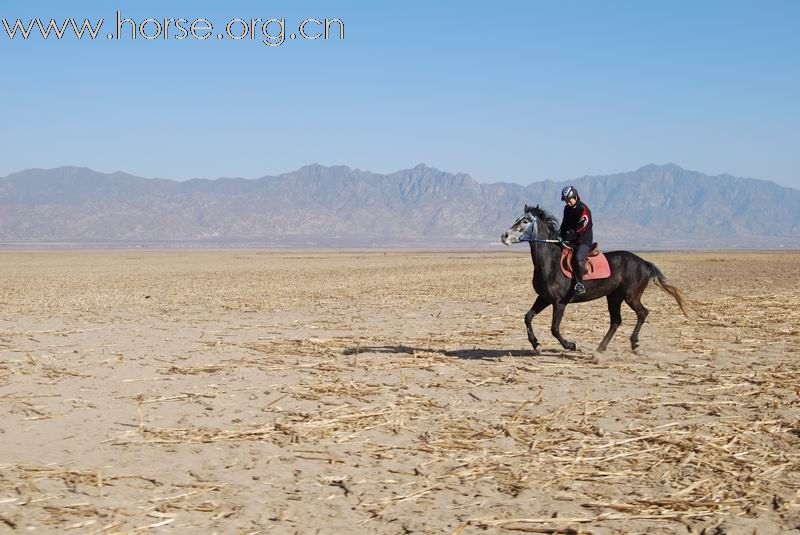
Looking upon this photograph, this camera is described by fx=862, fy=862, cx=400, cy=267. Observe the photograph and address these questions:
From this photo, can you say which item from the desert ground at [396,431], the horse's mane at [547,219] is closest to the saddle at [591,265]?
the horse's mane at [547,219]

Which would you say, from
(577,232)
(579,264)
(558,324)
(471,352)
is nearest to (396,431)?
(558,324)

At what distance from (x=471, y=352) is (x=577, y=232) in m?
2.61

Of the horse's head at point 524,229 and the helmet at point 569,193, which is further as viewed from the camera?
the helmet at point 569,193

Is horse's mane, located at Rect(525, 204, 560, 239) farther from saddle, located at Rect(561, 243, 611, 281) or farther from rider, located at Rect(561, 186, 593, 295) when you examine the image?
saddle, located at Rect(561, 243, 611, 281)

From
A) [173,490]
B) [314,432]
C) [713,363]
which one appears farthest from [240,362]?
[713,363]

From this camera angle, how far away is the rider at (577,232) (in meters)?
13.5

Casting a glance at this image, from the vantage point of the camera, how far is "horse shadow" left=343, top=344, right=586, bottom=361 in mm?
13688

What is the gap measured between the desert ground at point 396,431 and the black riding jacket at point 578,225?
1.88 metres

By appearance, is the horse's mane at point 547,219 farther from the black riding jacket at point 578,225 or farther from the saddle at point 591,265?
the saddle at point 591,265

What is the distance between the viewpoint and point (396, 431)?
8.52 meters

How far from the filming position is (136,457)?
299 inches

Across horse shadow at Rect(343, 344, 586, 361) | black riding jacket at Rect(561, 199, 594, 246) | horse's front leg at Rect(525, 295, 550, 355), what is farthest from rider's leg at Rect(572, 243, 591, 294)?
horse shadow at Rect(343, 344, 586, 361)

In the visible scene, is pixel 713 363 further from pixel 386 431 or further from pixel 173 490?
pixel 173 490

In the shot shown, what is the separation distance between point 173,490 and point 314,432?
202 cm
